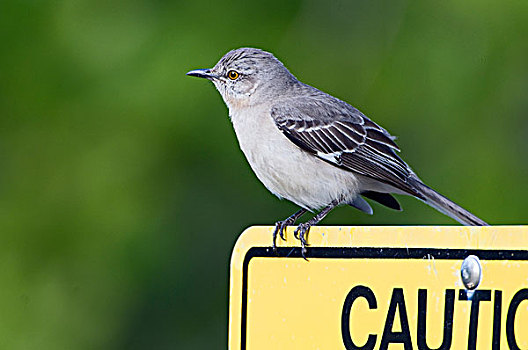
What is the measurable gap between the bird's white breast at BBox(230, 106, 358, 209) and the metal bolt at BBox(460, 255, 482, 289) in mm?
2038

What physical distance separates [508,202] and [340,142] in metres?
1.38

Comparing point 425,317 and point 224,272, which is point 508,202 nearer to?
point 224,272

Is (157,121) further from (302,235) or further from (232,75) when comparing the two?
(302,235)

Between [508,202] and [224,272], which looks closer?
[508,202]

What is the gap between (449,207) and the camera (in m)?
4.38

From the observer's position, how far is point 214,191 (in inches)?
245

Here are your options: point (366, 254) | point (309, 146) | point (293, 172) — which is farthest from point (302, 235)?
point (309, 146)

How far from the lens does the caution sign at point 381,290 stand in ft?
8.20

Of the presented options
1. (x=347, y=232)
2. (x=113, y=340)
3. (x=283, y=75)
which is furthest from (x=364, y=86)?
(x=347, y=232)

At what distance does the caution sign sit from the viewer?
2.50m

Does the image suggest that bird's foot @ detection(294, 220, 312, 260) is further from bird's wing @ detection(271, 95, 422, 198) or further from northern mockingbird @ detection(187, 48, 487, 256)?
bird's wing @ detection(271, 95, 422, 198)

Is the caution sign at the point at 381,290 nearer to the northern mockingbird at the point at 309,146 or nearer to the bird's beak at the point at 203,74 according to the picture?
the northern mockingbird at the point at 309,146

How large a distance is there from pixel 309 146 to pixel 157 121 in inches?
59.6

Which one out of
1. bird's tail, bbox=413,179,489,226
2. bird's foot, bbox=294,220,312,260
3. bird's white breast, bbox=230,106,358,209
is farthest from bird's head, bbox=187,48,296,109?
bird's foot, bbox=294,220,312,260
